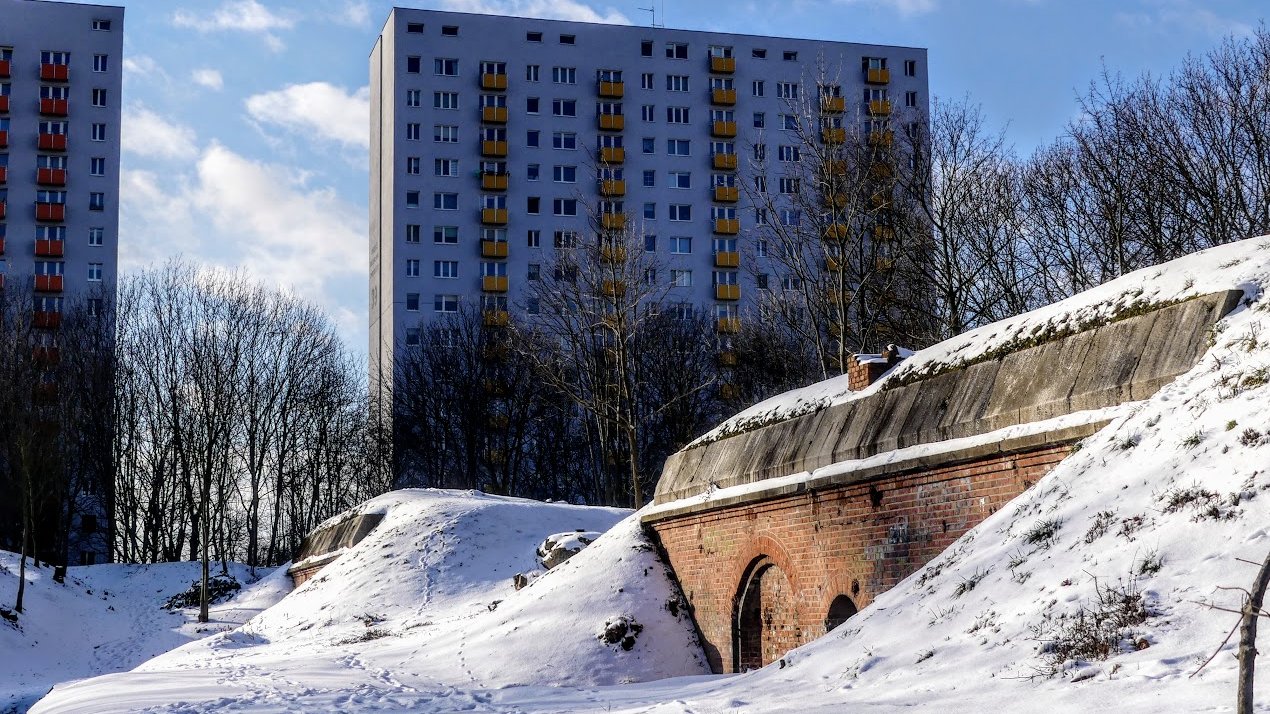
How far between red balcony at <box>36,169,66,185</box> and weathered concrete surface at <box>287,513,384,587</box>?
35389 mm

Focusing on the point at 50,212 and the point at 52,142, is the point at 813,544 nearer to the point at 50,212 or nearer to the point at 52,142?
the point at 50,212

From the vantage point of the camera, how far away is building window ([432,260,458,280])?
63.9 metres

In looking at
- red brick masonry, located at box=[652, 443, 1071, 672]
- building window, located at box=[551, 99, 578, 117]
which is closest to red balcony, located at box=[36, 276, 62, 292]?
building window, located at box=[551, 99, 578, 117]

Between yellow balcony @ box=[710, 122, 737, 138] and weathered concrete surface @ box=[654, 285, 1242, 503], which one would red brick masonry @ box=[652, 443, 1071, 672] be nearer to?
weathered concrete surface @ box=[654, 285, 1242, 503]

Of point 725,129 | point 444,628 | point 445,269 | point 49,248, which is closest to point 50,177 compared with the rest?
point 49,248

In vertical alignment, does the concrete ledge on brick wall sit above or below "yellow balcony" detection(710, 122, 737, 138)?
below

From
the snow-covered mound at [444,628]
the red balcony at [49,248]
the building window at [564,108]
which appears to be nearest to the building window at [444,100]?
the building window at [564,108]

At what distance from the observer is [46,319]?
51.6 meters

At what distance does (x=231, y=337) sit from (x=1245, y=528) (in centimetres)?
4119

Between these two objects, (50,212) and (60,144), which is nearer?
(50,212)

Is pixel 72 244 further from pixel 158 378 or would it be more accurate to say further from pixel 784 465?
pixel 784 465

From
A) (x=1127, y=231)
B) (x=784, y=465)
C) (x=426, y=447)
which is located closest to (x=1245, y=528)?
(x=784, y=465)

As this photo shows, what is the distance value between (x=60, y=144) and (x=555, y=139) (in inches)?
1027

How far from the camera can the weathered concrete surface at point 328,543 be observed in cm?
3259
